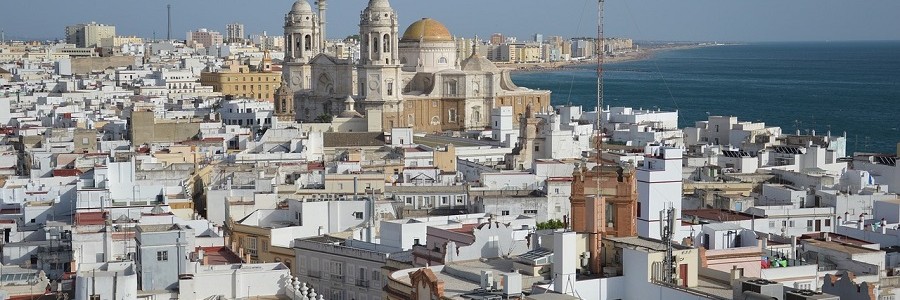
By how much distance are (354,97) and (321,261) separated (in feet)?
115

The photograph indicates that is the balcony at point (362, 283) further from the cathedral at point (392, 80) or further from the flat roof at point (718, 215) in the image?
the cathedral at point (392, 80)

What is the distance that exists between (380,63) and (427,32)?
17.9ft

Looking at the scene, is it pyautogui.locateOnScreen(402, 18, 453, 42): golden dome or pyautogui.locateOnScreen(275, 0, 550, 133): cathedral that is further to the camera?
pyautogui.locateOnScreen(402, 18, 453, 42): golden dome

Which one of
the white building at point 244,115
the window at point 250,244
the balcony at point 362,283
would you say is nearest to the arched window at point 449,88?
the white building at point 244,115

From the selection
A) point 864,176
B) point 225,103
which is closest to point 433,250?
point 864,176

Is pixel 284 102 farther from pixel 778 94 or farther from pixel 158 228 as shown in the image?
pixel 778 94

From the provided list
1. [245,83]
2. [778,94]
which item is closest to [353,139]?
[245,83]

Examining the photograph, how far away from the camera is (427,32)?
59438 mm

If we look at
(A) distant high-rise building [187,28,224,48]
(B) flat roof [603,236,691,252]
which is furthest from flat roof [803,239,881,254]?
(A) distant high-rise building [187,28,224,48]

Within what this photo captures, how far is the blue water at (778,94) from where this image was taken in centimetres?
7500

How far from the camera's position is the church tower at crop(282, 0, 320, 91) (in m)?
60.1

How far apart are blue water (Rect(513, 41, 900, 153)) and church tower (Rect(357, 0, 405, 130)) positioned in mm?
18438

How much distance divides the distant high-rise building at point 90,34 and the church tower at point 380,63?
105270 mm

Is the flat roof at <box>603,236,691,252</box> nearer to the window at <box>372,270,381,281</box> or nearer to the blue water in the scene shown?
the window at <box>372,270,381,281</box>
